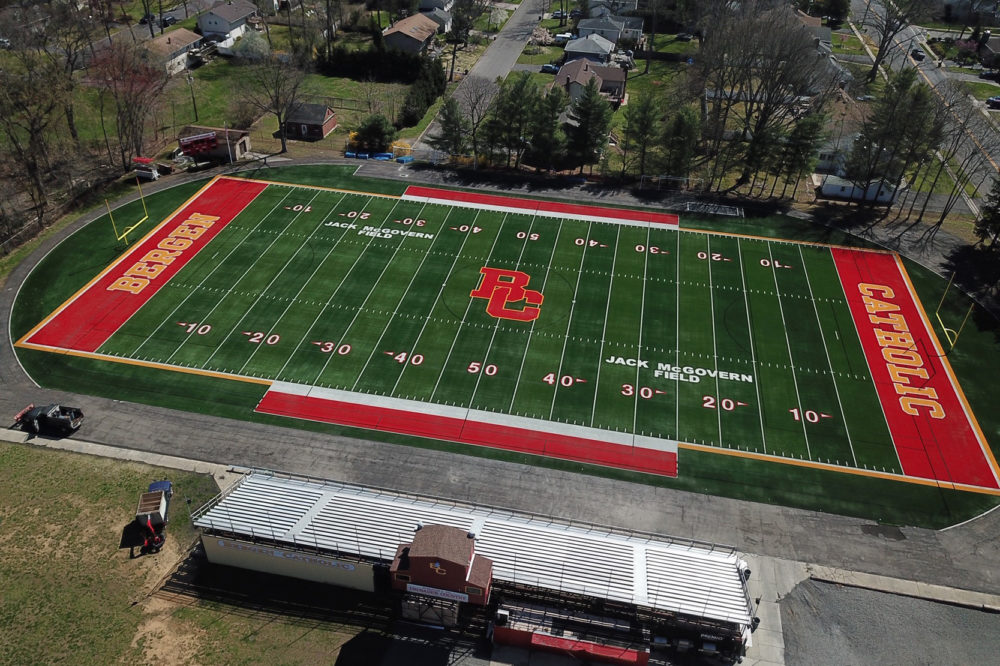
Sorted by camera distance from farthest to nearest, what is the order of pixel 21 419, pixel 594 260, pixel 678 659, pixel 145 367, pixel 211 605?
pixel 594 260 < pixel 145 367 < pixel 21 419 < pixel 211 605 < pixel 678 659

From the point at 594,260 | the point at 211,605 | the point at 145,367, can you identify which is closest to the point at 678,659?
the point at 211,605

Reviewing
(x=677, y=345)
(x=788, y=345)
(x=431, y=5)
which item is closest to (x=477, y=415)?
(x=677, y=345)

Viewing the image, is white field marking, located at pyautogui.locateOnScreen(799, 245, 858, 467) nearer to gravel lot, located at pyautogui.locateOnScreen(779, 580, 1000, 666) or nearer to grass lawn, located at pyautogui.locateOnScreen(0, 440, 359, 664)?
gravel lot, located at pyautogui.locateOnScreen(779, 580, 1000, 666)

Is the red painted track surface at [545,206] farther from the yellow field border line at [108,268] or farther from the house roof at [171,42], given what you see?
the house roof at [171,42]

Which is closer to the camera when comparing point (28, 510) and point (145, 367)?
point (28, 510)

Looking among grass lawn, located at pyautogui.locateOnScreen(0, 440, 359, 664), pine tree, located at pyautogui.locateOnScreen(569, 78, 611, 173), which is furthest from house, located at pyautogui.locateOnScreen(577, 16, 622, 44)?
grass lawn, located at pyautogui.locateOnScreen(0, 440, 359, 664)

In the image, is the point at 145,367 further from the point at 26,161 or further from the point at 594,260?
the point at 594,260

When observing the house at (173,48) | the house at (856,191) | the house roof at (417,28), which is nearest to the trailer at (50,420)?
the house at (173,48)
